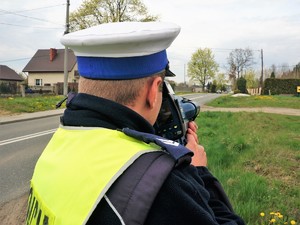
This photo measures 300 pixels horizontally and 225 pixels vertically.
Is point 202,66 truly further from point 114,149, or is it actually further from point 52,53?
point 114,149

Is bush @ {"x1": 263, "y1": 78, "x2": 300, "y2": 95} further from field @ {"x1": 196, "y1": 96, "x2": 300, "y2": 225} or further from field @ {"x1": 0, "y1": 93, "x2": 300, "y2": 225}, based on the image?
field @ {"x1": 196, "y1": 96, "x2": 300, "y2": 225}

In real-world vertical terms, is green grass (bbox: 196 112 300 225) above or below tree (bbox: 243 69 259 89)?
below

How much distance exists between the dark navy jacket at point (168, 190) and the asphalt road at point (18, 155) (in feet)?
8.85

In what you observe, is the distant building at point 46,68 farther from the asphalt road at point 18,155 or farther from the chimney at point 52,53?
the asphalt road at point 18,155

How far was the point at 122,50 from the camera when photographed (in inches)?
46.7

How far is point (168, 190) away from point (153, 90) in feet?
1.28

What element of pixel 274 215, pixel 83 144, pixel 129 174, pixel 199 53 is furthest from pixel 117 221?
pixel 199 53

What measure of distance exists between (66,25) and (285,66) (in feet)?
228

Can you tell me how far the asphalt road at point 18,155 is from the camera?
5.94 meters

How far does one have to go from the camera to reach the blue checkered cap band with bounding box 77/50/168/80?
3.91ft

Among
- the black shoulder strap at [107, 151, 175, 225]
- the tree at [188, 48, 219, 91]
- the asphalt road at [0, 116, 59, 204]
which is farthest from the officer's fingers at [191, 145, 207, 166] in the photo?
the tree at [188, 48, 219, 91]

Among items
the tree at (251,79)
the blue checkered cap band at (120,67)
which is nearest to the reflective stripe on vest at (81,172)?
the blue checkered cap band at (120,67)

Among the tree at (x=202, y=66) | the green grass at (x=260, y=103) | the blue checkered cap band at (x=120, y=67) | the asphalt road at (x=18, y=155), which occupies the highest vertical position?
the tree at (x=202, y=66)

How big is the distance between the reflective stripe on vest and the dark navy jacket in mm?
40
